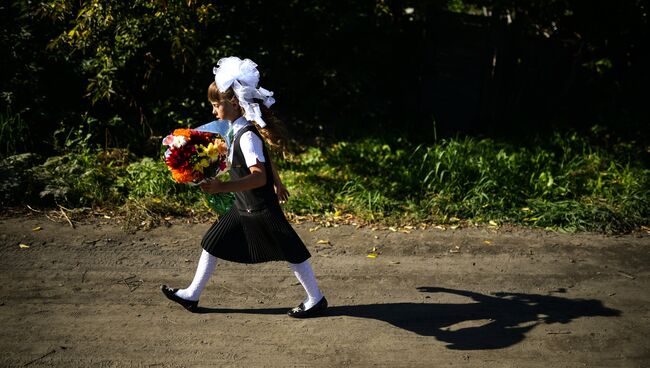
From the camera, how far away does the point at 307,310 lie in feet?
13.1

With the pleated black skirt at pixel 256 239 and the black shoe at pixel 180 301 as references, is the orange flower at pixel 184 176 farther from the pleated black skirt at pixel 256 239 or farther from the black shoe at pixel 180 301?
the black shoe at pixel 180 301

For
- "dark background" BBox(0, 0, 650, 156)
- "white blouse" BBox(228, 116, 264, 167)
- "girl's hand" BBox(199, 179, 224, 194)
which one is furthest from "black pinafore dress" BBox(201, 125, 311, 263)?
"dark background" BBox(0, 0, 650, 156)

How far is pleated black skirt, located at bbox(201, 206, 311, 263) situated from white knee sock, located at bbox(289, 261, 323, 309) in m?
0.07

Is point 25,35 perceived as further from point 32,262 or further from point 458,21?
point 458,21

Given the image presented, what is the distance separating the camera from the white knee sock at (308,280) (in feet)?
12.9

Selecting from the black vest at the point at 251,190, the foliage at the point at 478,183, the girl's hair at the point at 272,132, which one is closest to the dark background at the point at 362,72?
the foliage at the point at 478,183

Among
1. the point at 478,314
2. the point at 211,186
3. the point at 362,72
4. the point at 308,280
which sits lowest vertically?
the point at 478,314

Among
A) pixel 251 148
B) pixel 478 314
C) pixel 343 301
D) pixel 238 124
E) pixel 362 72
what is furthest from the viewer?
pixel 362 72

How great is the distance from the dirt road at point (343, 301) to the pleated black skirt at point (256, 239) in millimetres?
447

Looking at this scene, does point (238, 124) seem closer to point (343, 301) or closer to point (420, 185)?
point (343, 301)

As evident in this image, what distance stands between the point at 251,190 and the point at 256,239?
0.33 meters

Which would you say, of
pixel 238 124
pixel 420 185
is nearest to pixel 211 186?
pixel 238 124

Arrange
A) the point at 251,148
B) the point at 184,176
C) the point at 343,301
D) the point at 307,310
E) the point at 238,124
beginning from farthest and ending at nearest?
the point at 343,301 < the point at 307,310 < the point at 238,124 < the point at 251,148 < the point at 184,176

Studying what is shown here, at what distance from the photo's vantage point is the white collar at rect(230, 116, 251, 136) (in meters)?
3.74
